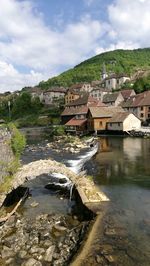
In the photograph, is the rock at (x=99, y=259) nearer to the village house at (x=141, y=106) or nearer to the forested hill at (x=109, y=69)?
the village house at (x=141, y=106)

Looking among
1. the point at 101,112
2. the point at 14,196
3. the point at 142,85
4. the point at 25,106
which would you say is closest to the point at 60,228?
the point at 14,196

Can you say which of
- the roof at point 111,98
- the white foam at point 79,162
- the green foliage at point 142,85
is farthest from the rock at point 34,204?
the green foliage at point 142,85

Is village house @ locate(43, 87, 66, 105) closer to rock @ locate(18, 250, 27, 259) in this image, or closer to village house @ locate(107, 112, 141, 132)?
village house @ locate(107, 112, 141, 132)

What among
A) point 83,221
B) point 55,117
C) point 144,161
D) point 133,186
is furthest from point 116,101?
point 83,221

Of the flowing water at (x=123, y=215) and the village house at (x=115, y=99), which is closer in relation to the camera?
the flowing water at (x=123, y=215)

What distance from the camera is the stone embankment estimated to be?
59.7 feet

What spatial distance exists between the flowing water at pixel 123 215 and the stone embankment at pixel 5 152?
7.02m

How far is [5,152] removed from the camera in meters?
19.3

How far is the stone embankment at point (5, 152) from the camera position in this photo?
18184 mm

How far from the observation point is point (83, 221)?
15.9 meters

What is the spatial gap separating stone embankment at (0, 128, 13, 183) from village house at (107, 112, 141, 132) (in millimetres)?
41071

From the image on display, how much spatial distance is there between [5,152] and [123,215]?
28.8ft

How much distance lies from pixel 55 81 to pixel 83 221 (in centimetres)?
15926

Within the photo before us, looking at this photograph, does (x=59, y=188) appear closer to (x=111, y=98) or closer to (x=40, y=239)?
(x=40, y=239)
